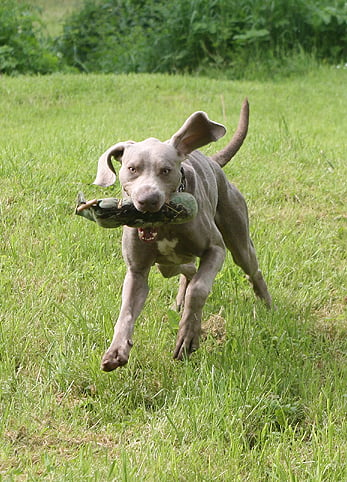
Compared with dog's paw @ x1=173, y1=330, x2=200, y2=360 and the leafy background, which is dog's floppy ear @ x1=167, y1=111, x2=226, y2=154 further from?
the leafy background

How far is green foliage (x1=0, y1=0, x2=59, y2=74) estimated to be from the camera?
11992 mm

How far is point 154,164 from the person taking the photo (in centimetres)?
362

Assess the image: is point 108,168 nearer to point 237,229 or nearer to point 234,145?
point 237,229

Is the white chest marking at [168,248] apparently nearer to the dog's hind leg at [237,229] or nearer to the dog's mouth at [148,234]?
the dog's mouth at [148,234]

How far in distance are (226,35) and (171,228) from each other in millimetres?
9195

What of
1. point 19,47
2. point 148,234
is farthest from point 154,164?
point 19,47

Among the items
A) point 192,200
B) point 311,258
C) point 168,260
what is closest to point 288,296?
point 311,258

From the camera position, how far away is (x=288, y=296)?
5.06 m

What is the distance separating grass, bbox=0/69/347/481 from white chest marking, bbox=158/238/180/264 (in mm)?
371

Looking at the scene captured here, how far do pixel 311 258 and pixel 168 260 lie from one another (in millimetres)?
1721

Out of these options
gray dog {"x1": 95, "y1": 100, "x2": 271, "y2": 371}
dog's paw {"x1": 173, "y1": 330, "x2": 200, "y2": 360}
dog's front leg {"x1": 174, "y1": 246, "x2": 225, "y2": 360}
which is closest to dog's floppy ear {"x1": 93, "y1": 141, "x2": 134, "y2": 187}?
gray dog {"x1": 95, "y1": 100, "x2": 271, "y2": 371}

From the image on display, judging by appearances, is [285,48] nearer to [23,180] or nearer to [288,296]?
[23,180]

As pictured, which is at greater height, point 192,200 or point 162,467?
point 192,200

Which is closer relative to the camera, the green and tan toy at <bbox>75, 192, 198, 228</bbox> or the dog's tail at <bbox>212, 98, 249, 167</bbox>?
the green and tan toy at <bbox>75, 192, 198, 228</bbox>
